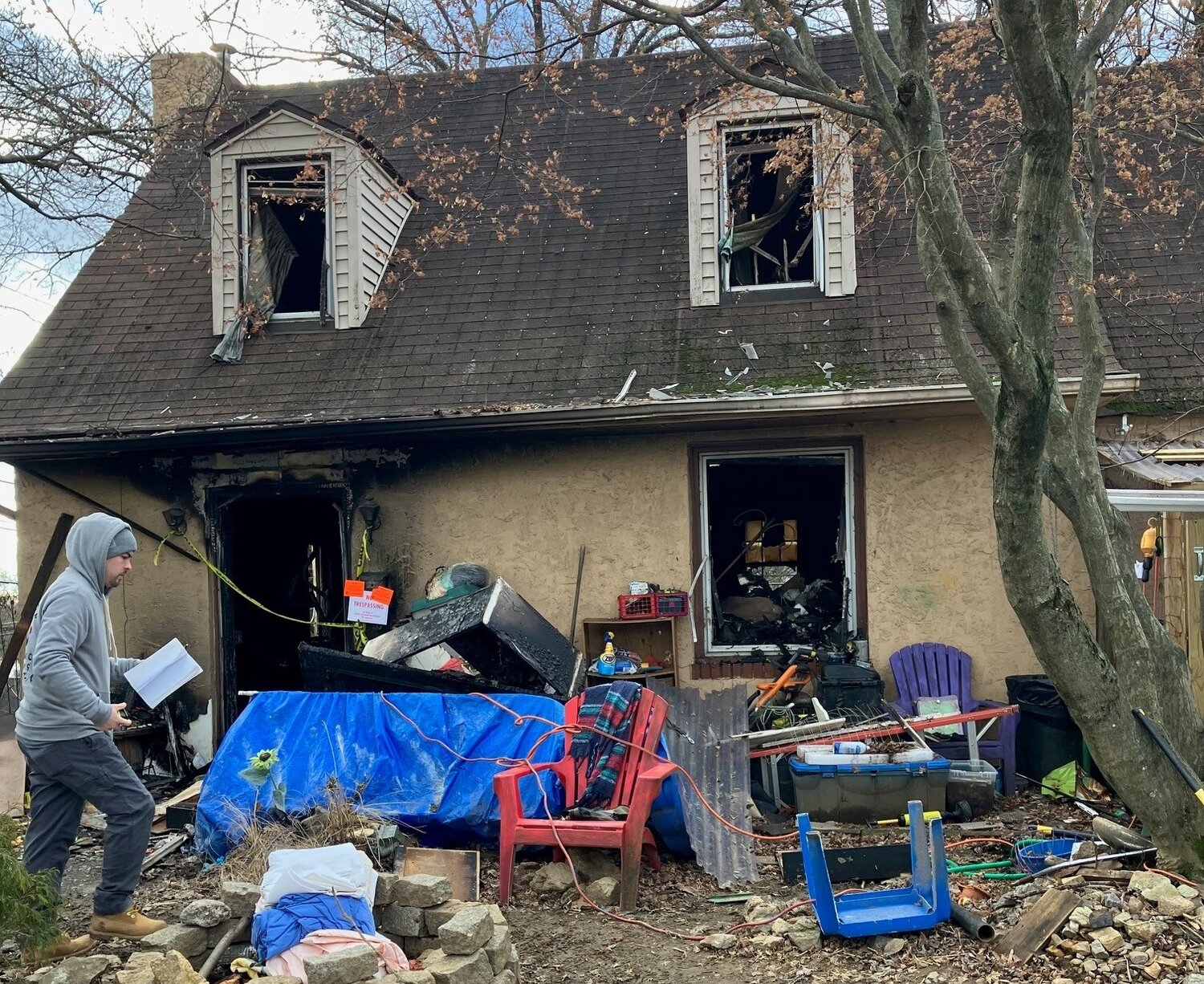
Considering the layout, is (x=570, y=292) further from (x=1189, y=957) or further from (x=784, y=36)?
(x=1189, y=957)

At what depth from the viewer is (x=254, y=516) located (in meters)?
12.5

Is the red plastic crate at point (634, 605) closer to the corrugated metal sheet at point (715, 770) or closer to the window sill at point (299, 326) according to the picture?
the corrugated metal sheet at point (715, 770)

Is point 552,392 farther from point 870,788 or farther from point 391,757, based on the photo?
point 870,788

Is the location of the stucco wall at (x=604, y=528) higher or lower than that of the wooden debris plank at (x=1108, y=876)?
higher

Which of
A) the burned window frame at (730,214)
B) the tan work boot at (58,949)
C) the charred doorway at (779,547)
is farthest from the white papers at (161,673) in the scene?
the burned window frame at (730,214)

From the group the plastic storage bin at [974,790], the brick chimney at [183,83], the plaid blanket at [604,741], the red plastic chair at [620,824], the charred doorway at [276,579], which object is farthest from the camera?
the brick chimney at [183,83]

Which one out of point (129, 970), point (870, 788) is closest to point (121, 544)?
point (129, 970)

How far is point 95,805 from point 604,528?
4892 mm

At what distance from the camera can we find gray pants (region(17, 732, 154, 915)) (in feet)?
16.3

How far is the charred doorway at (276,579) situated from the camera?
980 centimetres

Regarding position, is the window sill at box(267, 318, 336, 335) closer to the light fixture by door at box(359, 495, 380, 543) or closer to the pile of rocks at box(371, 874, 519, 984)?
the light fixture by door at box(359, 495, 380, 543)

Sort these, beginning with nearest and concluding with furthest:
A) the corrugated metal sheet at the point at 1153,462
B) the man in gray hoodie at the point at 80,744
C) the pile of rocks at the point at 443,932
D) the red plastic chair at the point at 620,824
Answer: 1. the pile of rocks at the point at 443,932
2. the man in gray hoodie at the point at 80,744
3. the red plastic chair at the point at 620,824
4. the corrugated metal sheet at the point at 1153,462

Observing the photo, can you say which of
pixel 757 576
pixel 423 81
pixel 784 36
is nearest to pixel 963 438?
pixel 757 576

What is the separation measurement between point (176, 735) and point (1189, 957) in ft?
25.2
